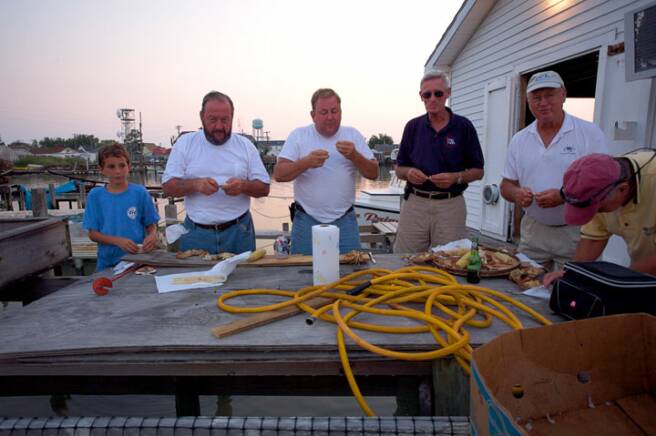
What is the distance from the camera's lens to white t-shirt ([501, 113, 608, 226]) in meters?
2.66

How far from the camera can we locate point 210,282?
2.07m

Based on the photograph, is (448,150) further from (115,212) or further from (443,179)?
(115,212)

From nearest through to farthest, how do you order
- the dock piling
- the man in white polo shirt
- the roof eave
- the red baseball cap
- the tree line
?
1. the red baseball cap
2. the man in white polo shirt
3. the roof eave
4. the dock piling
5. the tree line

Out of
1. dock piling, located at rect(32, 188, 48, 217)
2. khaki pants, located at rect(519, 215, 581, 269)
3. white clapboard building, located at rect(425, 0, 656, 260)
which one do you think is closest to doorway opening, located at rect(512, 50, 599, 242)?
white clapboard building, located at rect(425, 0, 656, 260)

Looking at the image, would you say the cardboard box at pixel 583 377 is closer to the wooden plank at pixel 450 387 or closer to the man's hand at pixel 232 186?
the wooden plank at pixel 450 387

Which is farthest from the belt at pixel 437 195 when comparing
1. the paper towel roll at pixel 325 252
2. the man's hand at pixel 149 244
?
the man's hand at pixel 149 244

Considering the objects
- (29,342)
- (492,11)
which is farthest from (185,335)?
(492,11)

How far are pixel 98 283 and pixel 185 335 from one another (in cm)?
79

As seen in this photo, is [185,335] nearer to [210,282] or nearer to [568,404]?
[210,282]

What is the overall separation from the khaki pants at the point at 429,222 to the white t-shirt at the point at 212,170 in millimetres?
1306

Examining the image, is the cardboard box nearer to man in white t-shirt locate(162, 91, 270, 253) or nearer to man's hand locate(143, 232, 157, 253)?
man in white t-shirt locate(162, 91, 270, 253)

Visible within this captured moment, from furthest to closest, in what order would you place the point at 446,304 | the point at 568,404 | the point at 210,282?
the point at 210,282 → the point at 446,304 → the point at 568,404

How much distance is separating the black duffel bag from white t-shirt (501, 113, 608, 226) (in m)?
1.31

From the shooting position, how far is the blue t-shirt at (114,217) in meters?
2.91
